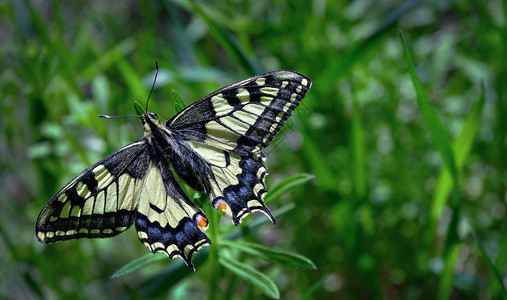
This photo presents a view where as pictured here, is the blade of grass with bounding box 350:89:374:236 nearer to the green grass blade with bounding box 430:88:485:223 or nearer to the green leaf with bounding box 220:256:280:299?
the green grass blade with bounding box 430:88:485:223

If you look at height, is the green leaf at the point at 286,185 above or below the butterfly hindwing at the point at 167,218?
below

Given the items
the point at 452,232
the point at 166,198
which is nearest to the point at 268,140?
the point at 166,198

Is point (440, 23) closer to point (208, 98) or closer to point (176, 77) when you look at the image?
point (176, 77)

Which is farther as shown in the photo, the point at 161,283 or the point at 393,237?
the point at 393,237

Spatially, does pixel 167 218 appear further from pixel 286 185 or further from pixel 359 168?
pixel 359 168

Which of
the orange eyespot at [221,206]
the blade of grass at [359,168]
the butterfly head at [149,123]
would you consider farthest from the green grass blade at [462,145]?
the butterfly head at [149,123]

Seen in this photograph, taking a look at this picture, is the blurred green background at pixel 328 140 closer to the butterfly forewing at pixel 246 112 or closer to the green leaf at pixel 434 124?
the green leaf at pixel 434 124
